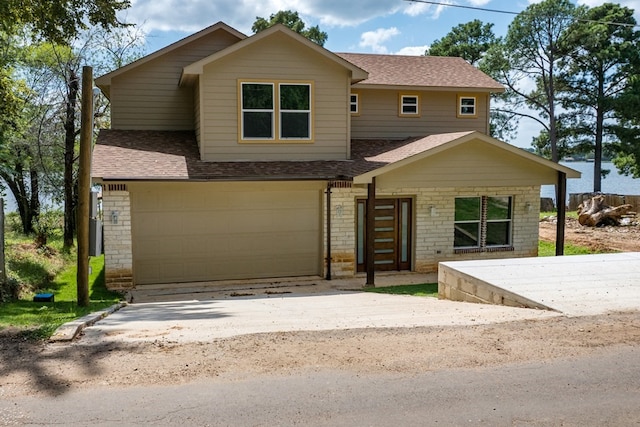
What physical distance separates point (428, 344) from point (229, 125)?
9.89 m

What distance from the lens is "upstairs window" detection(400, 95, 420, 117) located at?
18.6 meters

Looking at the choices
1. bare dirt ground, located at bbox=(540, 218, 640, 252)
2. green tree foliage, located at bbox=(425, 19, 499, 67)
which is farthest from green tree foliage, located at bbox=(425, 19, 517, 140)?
bare dirt ground, located at bbox=(540, 218, 640, 252)

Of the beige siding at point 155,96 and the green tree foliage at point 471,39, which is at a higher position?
the green tree foliage at point 471,39

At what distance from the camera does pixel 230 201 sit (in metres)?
14.4

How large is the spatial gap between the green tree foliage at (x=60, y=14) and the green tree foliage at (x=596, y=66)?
1242 inches

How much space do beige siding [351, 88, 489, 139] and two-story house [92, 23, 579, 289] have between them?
168 cm

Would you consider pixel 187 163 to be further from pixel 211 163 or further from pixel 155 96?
pixel 155 96

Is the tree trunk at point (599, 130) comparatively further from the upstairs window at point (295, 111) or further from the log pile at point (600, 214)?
the upstairs window at point (295, 111)

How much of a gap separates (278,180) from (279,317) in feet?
19.2

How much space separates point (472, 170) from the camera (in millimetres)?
14727

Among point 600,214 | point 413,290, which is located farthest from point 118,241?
point 600,214

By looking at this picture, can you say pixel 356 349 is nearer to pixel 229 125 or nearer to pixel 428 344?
pixel 428 344

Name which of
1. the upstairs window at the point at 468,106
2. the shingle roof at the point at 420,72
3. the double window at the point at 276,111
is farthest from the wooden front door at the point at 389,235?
the upstairs window at the point at 468,106

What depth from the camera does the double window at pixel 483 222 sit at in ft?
52.3
